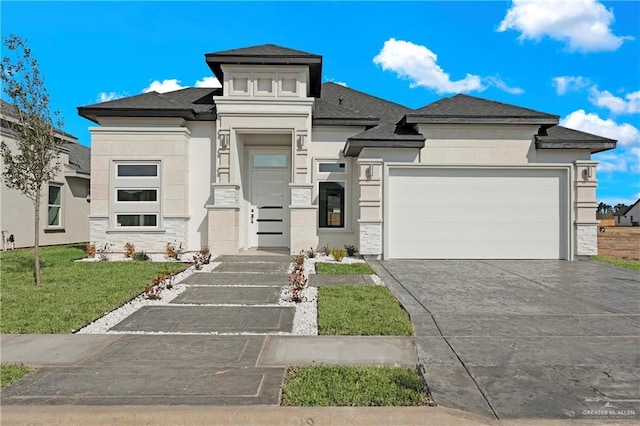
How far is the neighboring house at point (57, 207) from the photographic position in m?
14.4

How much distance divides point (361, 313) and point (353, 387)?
2.30m

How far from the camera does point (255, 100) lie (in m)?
12.6

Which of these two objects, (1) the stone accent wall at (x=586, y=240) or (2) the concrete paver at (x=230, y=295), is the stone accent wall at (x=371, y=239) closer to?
(2) the concrete paver at (x=230, y=295)

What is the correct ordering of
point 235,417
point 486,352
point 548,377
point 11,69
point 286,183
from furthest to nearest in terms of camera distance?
point 286,183
point 11,69
point 486,352
point 548,377
point 235,417

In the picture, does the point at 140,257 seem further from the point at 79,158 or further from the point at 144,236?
the point at 79,158

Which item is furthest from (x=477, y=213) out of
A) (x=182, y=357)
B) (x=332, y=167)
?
(x=182, y=357)

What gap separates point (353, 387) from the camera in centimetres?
344

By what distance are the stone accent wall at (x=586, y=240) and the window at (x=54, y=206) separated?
64.0 feet

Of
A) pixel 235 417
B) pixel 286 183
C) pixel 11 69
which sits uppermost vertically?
pixel 11 69

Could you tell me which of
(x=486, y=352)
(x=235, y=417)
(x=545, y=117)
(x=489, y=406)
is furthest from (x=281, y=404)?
(x=545, y=117)

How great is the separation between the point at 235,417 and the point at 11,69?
8.37 meters

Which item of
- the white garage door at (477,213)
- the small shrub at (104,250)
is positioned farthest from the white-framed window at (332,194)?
the small shrub at (104,250)

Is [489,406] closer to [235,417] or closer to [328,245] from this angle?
[235,417]

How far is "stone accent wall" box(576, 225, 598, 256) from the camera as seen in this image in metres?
11.7
